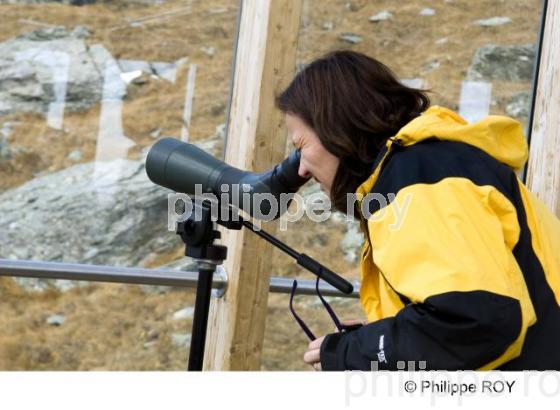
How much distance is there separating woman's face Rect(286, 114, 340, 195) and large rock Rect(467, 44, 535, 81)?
2023 mm

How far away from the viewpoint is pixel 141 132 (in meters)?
3.18

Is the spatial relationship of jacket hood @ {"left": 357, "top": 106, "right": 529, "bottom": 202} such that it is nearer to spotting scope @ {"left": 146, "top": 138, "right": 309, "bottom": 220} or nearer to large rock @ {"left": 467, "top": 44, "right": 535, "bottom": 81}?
spotting scope @ {"left": 146, "top": 138, "right": 309, "bottom": 220}

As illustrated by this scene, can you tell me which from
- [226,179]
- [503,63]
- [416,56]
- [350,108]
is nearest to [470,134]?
[350,108]

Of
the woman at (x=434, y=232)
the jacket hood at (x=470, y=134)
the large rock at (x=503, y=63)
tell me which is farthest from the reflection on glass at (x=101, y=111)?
the jacket hood at (x=470, y=134)

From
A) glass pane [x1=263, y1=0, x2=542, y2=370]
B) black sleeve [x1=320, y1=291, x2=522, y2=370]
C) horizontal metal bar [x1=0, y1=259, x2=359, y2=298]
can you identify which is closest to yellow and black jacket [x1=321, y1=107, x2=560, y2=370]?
black sleeve [x1=320, y1=291, x2=522, y2=370]

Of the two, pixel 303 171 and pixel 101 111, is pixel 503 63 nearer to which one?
pixel 101 111

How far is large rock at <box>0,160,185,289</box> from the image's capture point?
3.03m

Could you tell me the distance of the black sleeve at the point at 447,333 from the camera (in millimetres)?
1250

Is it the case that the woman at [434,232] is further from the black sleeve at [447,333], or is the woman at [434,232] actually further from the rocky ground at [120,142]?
the rocky ground at [120,142]

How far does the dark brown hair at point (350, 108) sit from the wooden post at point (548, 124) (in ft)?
3.93

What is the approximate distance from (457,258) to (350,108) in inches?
18.1

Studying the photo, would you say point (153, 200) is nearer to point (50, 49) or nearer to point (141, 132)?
point (141, 132)
